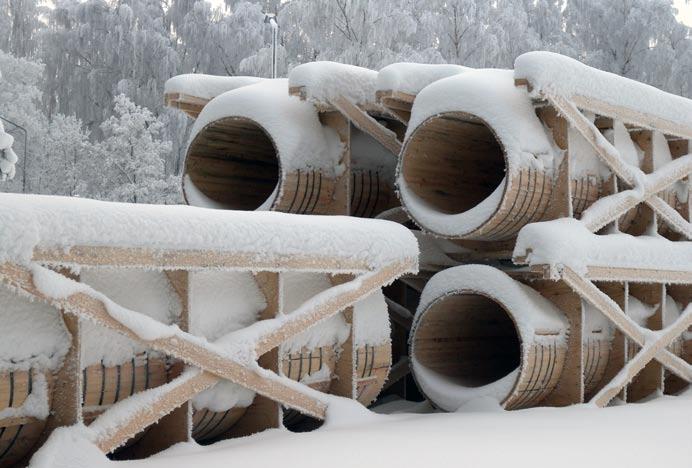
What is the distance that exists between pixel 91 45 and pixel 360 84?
2508 centimetres

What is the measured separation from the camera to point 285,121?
9.63 metres

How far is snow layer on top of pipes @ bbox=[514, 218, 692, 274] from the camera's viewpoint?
825cm

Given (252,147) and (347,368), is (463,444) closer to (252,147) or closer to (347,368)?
(347,368)

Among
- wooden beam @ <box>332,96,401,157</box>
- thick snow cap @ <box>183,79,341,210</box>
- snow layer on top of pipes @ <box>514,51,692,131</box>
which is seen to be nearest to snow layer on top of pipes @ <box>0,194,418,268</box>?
snow layer on top of pipes @ <box>514,51,692,131</box>

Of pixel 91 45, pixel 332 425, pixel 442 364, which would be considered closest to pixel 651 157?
pixel 442 364

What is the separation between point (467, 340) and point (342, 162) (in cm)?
Answer: 231

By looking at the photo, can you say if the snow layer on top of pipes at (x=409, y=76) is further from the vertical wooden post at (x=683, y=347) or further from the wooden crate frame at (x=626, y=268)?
the vertical wooden post at (x=683, y=347)

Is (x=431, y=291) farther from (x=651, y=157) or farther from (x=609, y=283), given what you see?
(x=651, y=157)

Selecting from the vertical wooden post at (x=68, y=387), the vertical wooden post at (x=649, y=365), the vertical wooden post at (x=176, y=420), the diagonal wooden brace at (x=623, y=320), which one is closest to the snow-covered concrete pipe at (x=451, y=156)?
the diagonal wooden brace at (x=623, y=320)

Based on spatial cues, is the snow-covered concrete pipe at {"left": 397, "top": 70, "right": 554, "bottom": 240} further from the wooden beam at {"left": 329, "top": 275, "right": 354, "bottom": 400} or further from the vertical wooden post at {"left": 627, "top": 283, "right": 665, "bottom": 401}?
the vertical wooden post at {"left": 627, "top": 283, "right": 665, "bottom": 401}

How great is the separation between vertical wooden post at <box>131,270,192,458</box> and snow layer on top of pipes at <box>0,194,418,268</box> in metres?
0.35

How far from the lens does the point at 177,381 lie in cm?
586

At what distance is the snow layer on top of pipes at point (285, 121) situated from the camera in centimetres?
959

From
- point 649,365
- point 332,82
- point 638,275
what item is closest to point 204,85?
point 332,82
